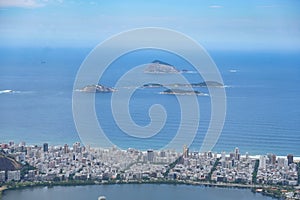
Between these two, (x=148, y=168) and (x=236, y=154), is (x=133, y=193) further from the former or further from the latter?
(x=236, y=154)

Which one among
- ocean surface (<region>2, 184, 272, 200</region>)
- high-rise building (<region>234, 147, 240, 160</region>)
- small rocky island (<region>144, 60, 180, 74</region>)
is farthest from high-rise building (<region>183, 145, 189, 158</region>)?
small rocky island (<region>144, 60, 180, 74</region>)

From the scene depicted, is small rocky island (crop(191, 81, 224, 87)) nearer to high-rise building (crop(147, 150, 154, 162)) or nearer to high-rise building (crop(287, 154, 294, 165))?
high-rise building (crop(287, 154, 294, 165))

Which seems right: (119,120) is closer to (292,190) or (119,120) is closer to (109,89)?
(109,89)

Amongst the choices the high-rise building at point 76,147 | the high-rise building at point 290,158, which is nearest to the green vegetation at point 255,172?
the high-rise building at point 290,158

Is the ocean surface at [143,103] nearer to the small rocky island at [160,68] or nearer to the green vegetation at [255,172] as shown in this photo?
the small rocky island at [160,68]

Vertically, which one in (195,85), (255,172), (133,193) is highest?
(195,85)

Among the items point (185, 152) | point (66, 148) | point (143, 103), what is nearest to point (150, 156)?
point (185, 152)
